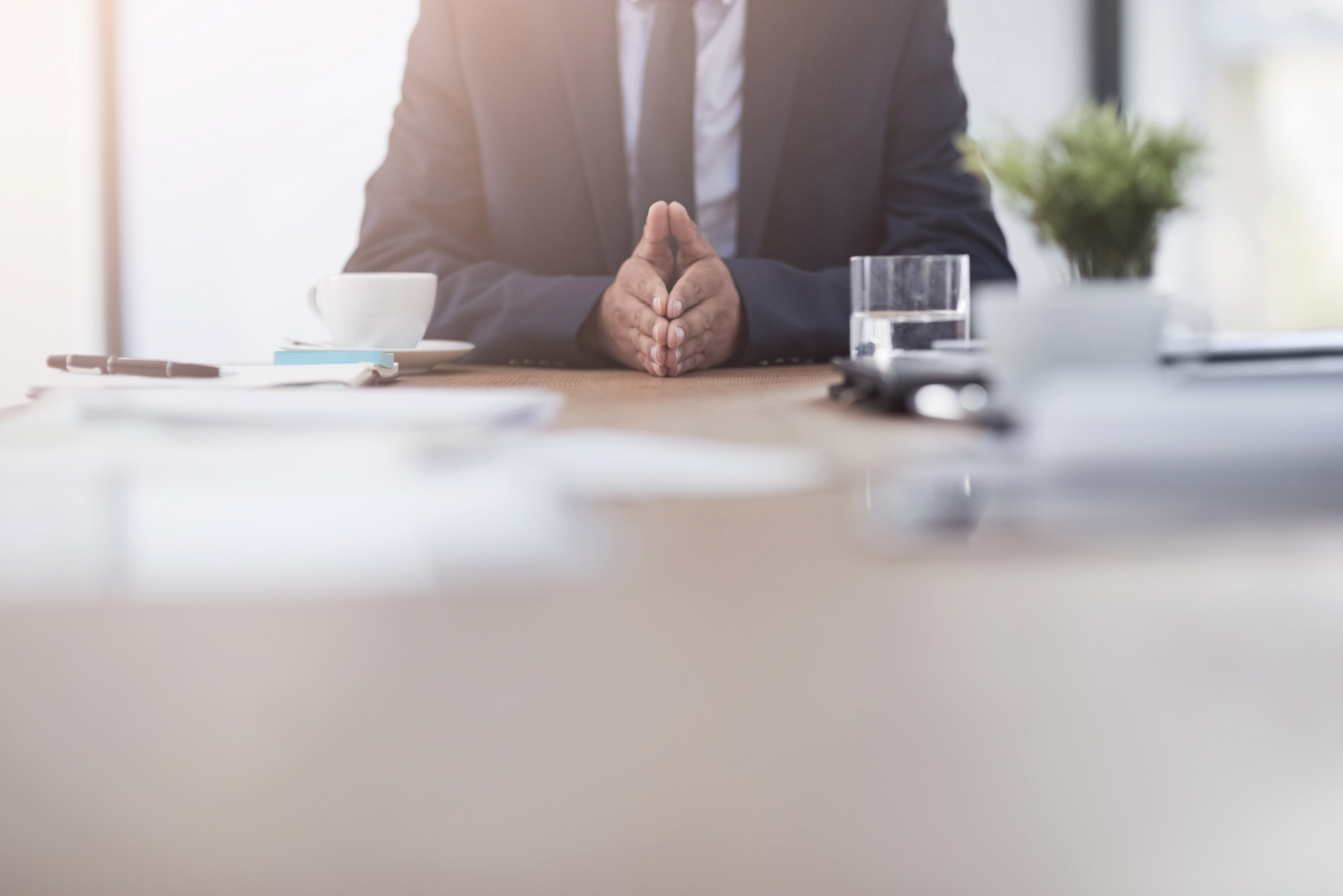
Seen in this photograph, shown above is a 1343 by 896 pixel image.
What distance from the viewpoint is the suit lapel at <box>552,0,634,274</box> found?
1.47 m

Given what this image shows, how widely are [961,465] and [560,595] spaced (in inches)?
6.1

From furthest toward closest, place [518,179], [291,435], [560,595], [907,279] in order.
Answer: [518,179] → [907,279] → [291,435] → [560,595]

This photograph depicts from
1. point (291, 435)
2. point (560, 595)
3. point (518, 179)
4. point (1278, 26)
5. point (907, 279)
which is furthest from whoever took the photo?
point (1278, 26)

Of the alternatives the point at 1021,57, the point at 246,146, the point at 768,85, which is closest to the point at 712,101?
the point at 768,85

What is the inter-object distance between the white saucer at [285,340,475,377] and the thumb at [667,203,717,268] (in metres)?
0.22

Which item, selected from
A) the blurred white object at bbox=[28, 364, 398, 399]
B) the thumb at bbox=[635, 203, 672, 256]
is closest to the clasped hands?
the thumb at bbox=[635, 203, 672, 256]

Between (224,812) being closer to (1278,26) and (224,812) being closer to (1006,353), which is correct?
(1006,353)

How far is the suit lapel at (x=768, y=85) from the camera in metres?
1.50

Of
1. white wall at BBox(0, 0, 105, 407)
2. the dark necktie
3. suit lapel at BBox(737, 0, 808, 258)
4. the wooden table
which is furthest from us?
white wall at BBox(0, 0, 105, 407)

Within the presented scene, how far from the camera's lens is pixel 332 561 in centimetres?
31

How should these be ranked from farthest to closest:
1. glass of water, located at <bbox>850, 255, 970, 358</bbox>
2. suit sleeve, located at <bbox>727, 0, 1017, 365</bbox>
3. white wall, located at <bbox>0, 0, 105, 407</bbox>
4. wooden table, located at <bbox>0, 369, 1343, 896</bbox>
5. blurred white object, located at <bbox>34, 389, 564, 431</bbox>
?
1. white wall, located at <bbox>0, 0, 105, 407</bbox>
2. suit sleeve, located at <bbox>727, 0, 1017, 365</bbox>
3. glass of water, located at <bbox>850, 255, 970, 358</bbox>
4. blurred white object, located at <bbox>34, 389, 564, 431</bbox>
5. wooden table, located at <bbox>0, 369, 1343, 896</bbox>

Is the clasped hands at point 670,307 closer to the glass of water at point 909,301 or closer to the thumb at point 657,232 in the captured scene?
the thumb at point 657,232

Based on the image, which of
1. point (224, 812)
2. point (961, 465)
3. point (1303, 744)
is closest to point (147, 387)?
point (224, 812)

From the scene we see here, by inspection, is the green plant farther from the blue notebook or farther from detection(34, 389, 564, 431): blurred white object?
the blue notebook
